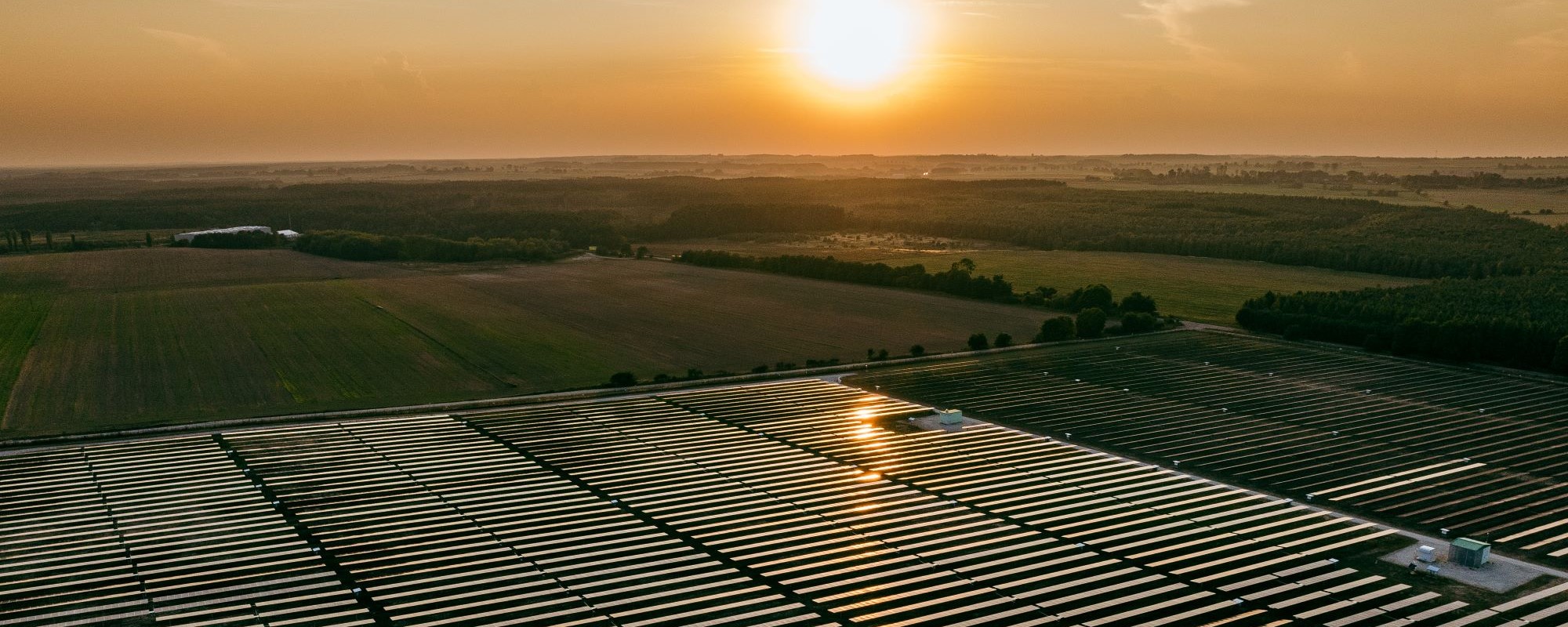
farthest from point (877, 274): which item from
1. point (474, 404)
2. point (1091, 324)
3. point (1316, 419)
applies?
point (1316, 419)

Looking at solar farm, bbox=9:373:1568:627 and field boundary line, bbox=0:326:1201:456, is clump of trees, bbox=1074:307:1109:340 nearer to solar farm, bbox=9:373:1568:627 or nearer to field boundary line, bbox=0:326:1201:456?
field boundary line, bbox=0:326:1201:456

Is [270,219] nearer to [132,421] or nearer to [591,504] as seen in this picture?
[132,421]

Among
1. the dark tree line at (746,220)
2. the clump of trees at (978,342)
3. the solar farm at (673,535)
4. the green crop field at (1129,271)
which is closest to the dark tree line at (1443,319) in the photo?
the green crop field at (1129,271)

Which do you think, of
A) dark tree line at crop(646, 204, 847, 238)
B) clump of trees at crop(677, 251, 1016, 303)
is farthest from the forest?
clump of trees at crop(677, 251, 1016, 303)

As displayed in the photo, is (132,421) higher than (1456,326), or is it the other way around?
(1456,326)

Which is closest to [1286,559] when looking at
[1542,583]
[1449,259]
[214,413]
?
[1542,583]

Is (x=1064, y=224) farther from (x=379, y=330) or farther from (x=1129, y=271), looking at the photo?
(x=379, y=330)
